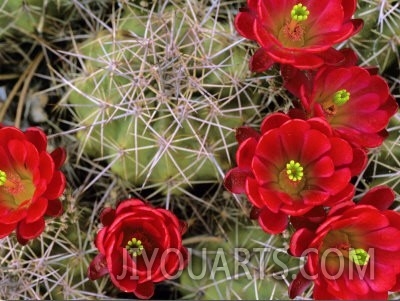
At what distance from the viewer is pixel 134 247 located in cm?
120

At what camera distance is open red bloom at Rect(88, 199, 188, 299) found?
3.73ft

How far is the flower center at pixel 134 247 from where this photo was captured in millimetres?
1194

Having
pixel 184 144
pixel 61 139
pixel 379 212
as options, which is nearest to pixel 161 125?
pixel 184 144

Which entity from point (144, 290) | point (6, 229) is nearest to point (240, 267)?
point (144, 290)

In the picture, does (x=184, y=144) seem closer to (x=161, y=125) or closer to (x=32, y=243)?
(x=161, y=125)

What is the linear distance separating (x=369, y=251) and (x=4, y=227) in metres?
0.66

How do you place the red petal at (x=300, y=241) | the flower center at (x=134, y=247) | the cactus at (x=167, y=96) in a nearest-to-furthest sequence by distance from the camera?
the red petal at (x=300, y=241), the flower center at (x=134, y=247), the cactus at (x=167, y=96)

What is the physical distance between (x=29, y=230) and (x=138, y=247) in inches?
7.9

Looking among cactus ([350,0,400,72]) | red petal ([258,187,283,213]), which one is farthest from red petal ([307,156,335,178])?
cactus ([350,0,400,72])

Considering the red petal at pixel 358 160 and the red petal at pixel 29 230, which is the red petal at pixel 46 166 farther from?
the red petal at pixel 358 160

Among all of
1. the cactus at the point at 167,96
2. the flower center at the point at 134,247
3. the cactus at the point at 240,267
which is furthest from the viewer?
the cactus at the point at 240,267

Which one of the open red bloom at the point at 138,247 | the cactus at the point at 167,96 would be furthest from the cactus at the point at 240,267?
the open red bloom at the point at 138,247

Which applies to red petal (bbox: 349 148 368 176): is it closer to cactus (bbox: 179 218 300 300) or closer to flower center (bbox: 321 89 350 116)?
flower center (bbox: 321 89 350 116)

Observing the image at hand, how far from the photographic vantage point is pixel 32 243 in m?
1.42
